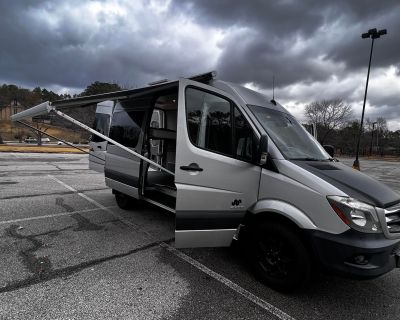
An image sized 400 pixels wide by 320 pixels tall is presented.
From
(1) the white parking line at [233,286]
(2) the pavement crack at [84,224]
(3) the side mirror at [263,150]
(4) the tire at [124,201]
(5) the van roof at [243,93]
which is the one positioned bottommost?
(2) the pavement crack at [84,224]

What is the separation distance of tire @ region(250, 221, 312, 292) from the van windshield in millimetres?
859

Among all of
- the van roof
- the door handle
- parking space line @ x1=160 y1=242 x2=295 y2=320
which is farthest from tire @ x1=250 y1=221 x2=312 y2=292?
the van roof

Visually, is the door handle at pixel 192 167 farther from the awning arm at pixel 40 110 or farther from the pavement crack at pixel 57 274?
the awning arm at pixel 40 110

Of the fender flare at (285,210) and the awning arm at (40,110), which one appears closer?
the fender flare at (285,210)

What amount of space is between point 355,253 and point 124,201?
16.2ft

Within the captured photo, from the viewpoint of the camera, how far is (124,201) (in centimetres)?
658

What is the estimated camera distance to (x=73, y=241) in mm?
4598

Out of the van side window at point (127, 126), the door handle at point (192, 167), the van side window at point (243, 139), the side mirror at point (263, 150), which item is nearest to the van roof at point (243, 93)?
the van side window at point (243, 139)

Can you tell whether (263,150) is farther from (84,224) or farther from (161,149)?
(84,224)

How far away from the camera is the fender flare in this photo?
303 centimetres

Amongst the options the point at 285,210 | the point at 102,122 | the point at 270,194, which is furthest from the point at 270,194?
the point at 102,122

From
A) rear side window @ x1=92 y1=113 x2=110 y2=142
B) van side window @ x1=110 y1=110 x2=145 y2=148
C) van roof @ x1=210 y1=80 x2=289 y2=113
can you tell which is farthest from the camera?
rear side window @ x1=92 y1=113 x2=110 y2=142

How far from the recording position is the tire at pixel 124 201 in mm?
6455

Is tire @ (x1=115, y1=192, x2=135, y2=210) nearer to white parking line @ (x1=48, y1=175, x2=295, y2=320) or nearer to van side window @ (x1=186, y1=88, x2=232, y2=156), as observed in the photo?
white parking line @ (x1=48, y1=175, x2=295, y2=320)
